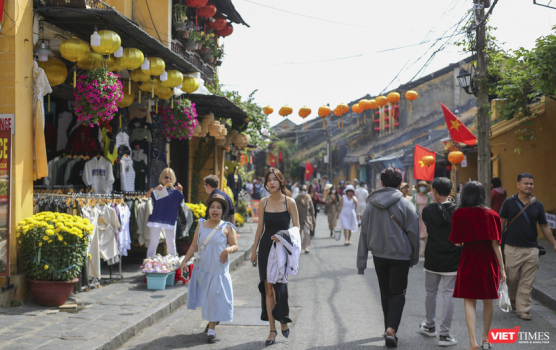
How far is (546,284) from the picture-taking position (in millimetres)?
8406

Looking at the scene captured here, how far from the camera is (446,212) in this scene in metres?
5.71

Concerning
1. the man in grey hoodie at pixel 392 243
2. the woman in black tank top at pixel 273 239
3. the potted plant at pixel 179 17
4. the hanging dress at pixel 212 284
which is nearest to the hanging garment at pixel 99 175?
the hanging dress at pixel 212 284

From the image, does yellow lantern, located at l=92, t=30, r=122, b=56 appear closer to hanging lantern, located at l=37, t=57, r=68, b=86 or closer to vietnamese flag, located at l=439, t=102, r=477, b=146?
hanging lantern, located at l=37, t=57, r=68, b=86

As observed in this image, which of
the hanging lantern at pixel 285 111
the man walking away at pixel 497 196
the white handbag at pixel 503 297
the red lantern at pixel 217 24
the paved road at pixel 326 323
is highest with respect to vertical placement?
the red lantern at pixel 217 24

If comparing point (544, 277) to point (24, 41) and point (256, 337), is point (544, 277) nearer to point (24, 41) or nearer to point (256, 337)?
point (256, 337)

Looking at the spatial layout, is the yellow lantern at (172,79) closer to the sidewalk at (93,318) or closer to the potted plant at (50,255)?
the potted plant at (50,255)

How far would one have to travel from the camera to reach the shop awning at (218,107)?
1266 centimetres

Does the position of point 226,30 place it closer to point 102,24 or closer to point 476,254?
point 102,24

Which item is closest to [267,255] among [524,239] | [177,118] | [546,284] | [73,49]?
[524,239]

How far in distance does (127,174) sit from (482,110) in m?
8.59

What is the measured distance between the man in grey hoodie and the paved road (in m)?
0.42

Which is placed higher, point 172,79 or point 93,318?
point 172,79

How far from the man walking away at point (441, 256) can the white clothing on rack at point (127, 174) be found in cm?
693

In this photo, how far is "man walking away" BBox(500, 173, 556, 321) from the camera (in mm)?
6582
